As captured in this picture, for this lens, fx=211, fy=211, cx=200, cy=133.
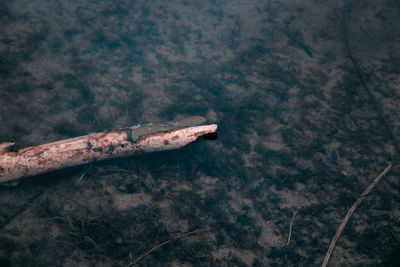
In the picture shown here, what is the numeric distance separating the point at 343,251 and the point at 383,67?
3.10 meters

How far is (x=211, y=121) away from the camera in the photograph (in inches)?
117

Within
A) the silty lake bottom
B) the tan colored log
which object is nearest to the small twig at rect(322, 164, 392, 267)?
the silty lake bottom

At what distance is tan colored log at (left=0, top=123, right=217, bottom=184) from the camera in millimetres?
2189

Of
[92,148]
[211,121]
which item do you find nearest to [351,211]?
[211,121]

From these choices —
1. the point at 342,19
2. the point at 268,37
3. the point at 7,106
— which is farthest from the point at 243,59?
the point at 7,106

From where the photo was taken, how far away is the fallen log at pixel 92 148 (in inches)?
86.2

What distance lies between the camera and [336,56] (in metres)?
3.68

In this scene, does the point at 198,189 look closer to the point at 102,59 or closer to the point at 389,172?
the point at 389,172

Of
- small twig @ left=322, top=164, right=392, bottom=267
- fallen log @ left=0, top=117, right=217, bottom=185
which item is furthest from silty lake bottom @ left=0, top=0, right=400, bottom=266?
fallen log @ left=0, top=117, right=217, bottom=185

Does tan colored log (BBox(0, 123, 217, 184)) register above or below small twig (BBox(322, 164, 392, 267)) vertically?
above

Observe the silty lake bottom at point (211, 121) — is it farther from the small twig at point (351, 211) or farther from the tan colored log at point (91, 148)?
the tan colored log at point (91, 148)

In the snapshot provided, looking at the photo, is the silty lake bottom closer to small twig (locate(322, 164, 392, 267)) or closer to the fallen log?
small twig (locate(322, 164, 392, 267))

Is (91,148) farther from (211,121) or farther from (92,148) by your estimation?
(211,121)

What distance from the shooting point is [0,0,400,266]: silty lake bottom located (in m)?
2.11
